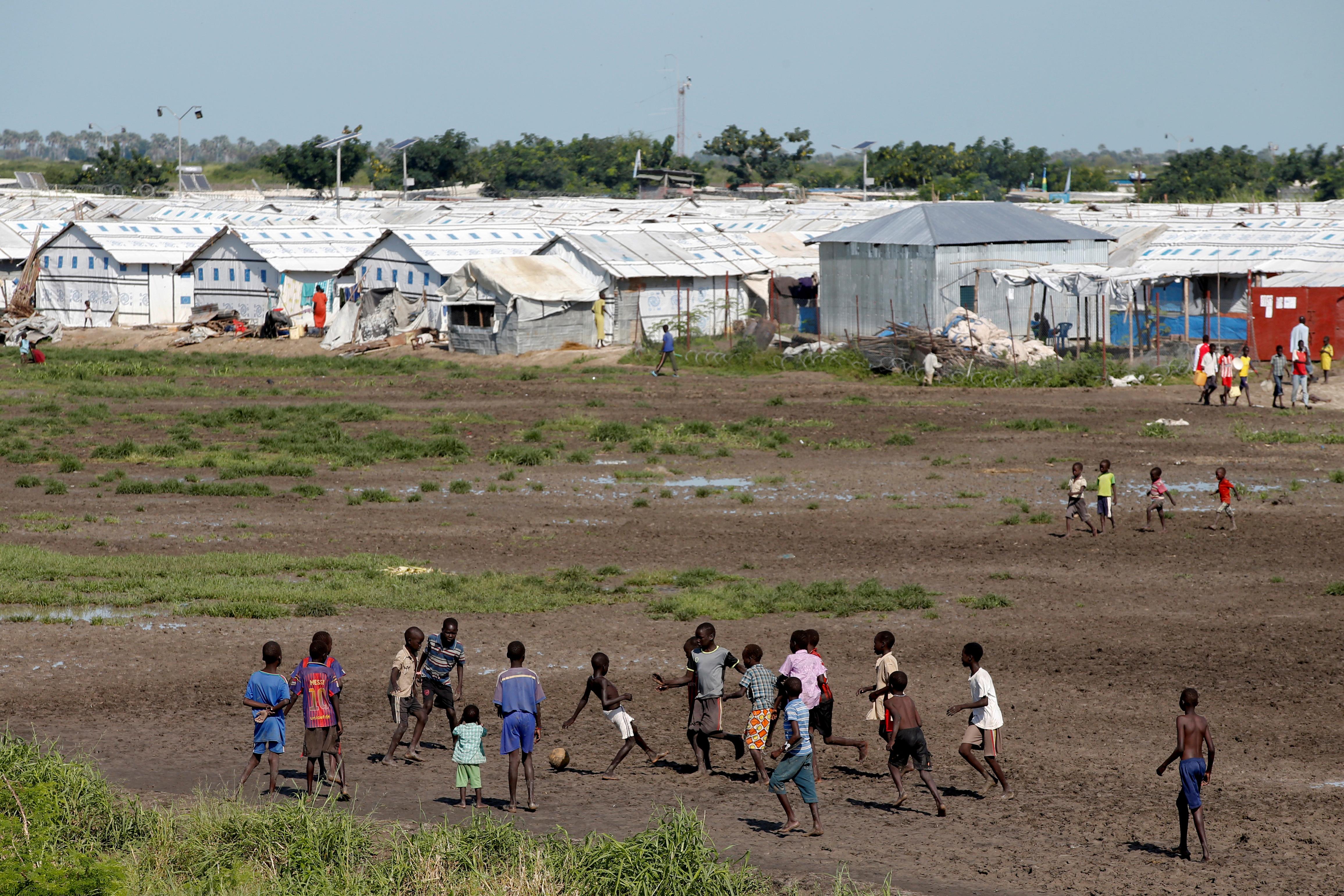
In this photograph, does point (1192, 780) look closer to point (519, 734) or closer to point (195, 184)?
point (519, 734)

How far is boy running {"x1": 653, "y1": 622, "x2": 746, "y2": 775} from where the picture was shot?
418 inches

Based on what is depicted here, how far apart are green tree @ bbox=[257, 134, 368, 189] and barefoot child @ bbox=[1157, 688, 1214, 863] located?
97065mm

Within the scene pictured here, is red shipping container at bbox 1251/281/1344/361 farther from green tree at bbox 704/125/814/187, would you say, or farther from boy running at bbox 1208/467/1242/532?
green tree at bbox 704/125/814/187

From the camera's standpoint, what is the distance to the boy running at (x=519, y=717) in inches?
395

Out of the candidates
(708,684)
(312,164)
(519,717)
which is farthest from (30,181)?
(708,684)

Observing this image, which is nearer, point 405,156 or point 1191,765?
point 1191,765

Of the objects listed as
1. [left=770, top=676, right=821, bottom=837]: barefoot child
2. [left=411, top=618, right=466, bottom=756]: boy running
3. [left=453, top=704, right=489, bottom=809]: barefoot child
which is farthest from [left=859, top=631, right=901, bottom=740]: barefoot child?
[left=411, top=618, right=466, bottom=756]: boy running

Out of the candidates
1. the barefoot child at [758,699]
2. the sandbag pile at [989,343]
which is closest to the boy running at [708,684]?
the barefoot child at [758,699]

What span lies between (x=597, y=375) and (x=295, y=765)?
96.2ft

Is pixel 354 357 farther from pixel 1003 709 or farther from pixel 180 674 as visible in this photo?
pixel 1003 709

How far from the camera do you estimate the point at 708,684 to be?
10.6m

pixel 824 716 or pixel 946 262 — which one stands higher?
pixel 946 262

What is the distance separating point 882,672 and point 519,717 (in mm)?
2877

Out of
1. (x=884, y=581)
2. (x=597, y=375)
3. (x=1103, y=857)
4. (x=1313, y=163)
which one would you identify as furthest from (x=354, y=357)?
(x=1313, y=163)
